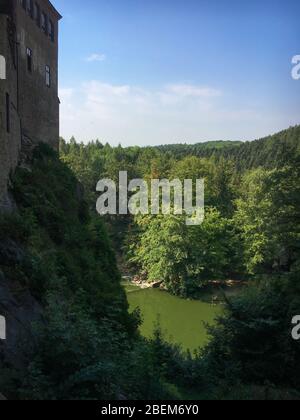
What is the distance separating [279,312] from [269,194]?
11.9 ft

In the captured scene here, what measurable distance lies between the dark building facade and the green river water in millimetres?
12634

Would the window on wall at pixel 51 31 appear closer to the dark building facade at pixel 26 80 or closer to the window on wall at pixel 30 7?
the dark building facade at pixel 26 80

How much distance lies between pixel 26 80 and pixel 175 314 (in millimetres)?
20315

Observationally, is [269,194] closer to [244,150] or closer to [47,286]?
[47,286]

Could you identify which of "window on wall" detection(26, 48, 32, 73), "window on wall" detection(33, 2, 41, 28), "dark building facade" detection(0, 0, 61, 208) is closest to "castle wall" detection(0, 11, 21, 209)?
"dark building facade" detection(0, 0, 61, 208)

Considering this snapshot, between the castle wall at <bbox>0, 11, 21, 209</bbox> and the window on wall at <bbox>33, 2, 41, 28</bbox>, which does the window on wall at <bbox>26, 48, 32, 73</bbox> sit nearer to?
the window on wall at <bbox>33, 2, 41, 28</bbox>

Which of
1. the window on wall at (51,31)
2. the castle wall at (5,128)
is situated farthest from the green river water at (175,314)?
the window on wall at (51,31)

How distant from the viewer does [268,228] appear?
43.5ft

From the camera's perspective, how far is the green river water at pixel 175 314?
86.0ft

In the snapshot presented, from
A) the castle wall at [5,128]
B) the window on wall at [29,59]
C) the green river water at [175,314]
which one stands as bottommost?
the green river water at [175,314]

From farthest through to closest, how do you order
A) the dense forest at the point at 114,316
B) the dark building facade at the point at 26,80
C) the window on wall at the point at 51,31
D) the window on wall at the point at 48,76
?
the window on wall at the point at 51,31, the window on wall at the point at 48,76, the dark building facade at the point at 26,80, the dense forest at the point at 114,316

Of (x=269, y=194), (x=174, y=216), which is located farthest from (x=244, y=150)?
(x=269, y=194)

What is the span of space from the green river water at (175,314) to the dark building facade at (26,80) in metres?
12.6

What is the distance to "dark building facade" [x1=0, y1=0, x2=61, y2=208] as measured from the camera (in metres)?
14.1
